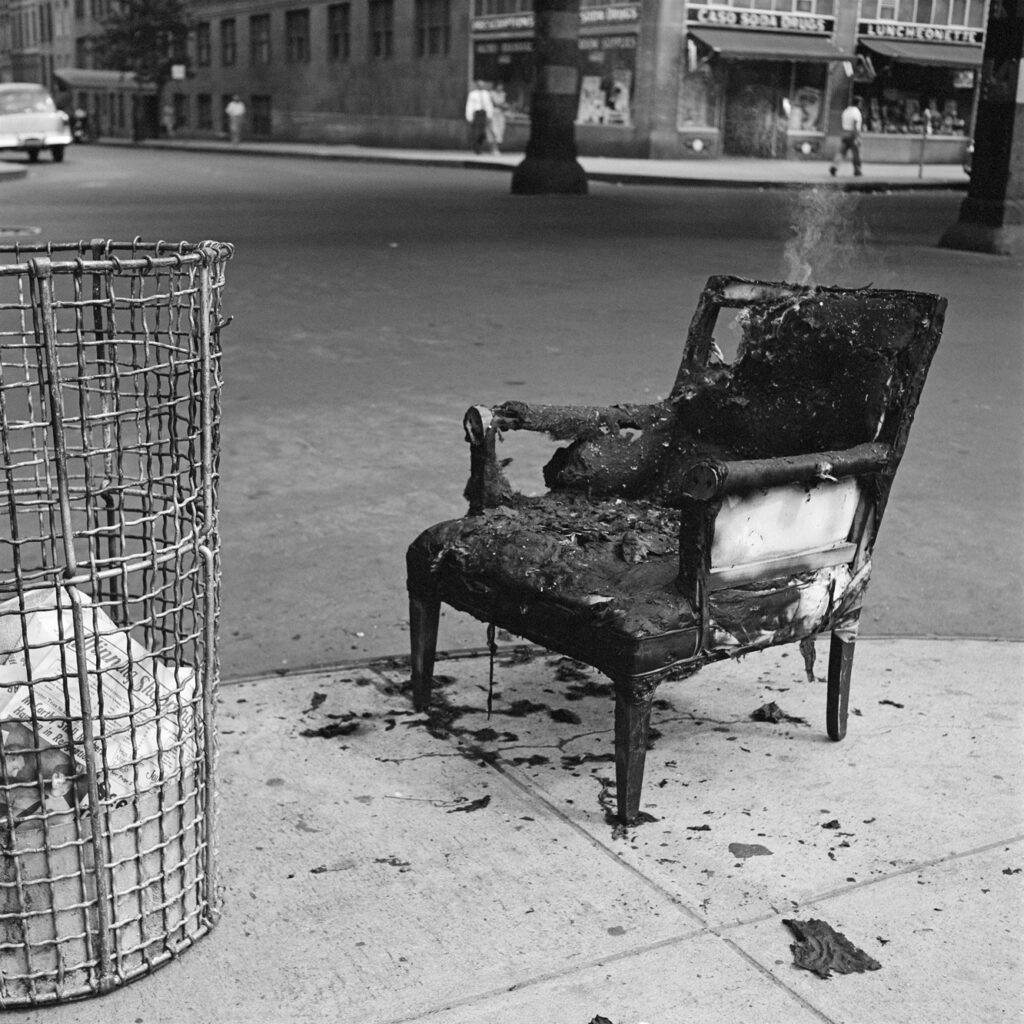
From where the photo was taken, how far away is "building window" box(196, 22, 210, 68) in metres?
56.0

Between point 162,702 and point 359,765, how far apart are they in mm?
849

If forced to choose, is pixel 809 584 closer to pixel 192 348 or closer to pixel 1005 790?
pixel 1005 790

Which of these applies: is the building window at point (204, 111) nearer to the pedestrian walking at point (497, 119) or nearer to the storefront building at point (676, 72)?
the storefront building at point (676, 72)

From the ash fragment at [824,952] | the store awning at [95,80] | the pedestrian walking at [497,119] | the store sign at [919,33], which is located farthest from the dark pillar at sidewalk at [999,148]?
the store awning at [95,80]

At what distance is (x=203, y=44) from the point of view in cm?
5644

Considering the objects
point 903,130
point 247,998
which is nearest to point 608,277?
point 247,998

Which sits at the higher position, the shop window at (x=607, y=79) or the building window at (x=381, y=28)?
the building window at (x=381, y=28)

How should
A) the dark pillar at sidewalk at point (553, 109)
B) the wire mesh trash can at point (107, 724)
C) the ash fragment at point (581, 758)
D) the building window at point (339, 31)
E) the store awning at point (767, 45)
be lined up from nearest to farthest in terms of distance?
the wire mesh trash can at point (107, 724)
the ash fragment at point (581, 758)
the dark pillar at sidewalk at point (553, 109)
the store awning at point (767, 45)
the building window at point (339, 31)

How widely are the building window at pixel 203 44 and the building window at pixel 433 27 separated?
642 inches

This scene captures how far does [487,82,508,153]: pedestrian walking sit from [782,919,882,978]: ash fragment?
36.6 m

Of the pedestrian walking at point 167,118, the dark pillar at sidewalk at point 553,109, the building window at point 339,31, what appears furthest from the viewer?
the pedestrian walking at point 167,118

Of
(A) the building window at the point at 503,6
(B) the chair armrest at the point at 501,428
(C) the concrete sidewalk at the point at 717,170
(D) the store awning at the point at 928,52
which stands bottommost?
(B) the chair armrest at the point at 501,428

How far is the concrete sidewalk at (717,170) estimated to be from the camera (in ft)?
88.0

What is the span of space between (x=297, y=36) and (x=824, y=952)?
51817 millimetres
